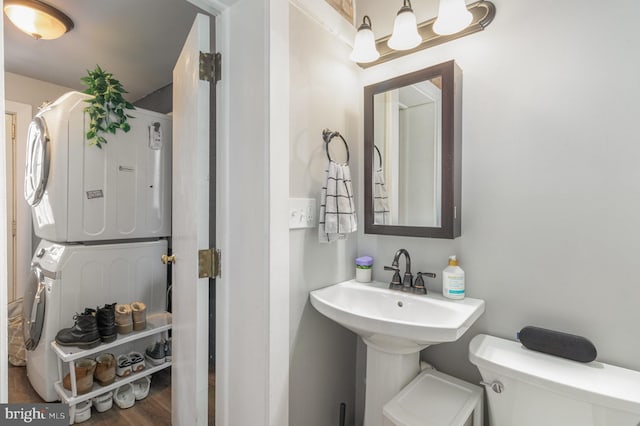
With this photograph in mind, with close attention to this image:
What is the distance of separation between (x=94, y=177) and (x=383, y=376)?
2.16 m

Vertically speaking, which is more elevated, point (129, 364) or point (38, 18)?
point (38, 18)

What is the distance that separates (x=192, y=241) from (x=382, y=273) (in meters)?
Answer: 0.93

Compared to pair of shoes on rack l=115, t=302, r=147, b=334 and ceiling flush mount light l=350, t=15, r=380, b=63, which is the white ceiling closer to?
ceiling flush mount light l=350, t=15, r=380, b=63

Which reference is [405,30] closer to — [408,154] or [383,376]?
[408,154]

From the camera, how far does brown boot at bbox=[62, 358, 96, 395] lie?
1.77 m

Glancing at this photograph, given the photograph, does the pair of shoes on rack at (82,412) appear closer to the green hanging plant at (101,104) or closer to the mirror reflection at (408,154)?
the green hanging plant at (101,104)

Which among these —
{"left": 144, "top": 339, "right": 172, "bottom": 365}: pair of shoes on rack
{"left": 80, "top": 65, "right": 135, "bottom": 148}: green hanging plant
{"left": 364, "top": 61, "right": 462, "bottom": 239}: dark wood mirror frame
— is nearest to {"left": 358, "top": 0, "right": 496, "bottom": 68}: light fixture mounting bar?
{"left": 364, "top": 61, "right": 462, "bottom": 239}: dark wood mirror frame

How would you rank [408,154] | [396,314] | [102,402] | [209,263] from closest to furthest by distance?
[209,263] → [396,314] → [408,154] → [102,402]

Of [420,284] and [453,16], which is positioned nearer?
[453,16]

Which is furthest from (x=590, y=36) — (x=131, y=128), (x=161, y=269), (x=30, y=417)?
(x=161, y=269)

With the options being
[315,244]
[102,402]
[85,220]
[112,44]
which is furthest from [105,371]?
[112,44]

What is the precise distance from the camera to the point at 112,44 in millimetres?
2287

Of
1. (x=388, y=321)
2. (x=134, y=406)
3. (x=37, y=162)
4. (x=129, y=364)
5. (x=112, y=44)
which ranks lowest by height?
(x=134, y=406)

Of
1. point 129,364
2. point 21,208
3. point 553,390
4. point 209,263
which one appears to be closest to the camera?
point 553,390
